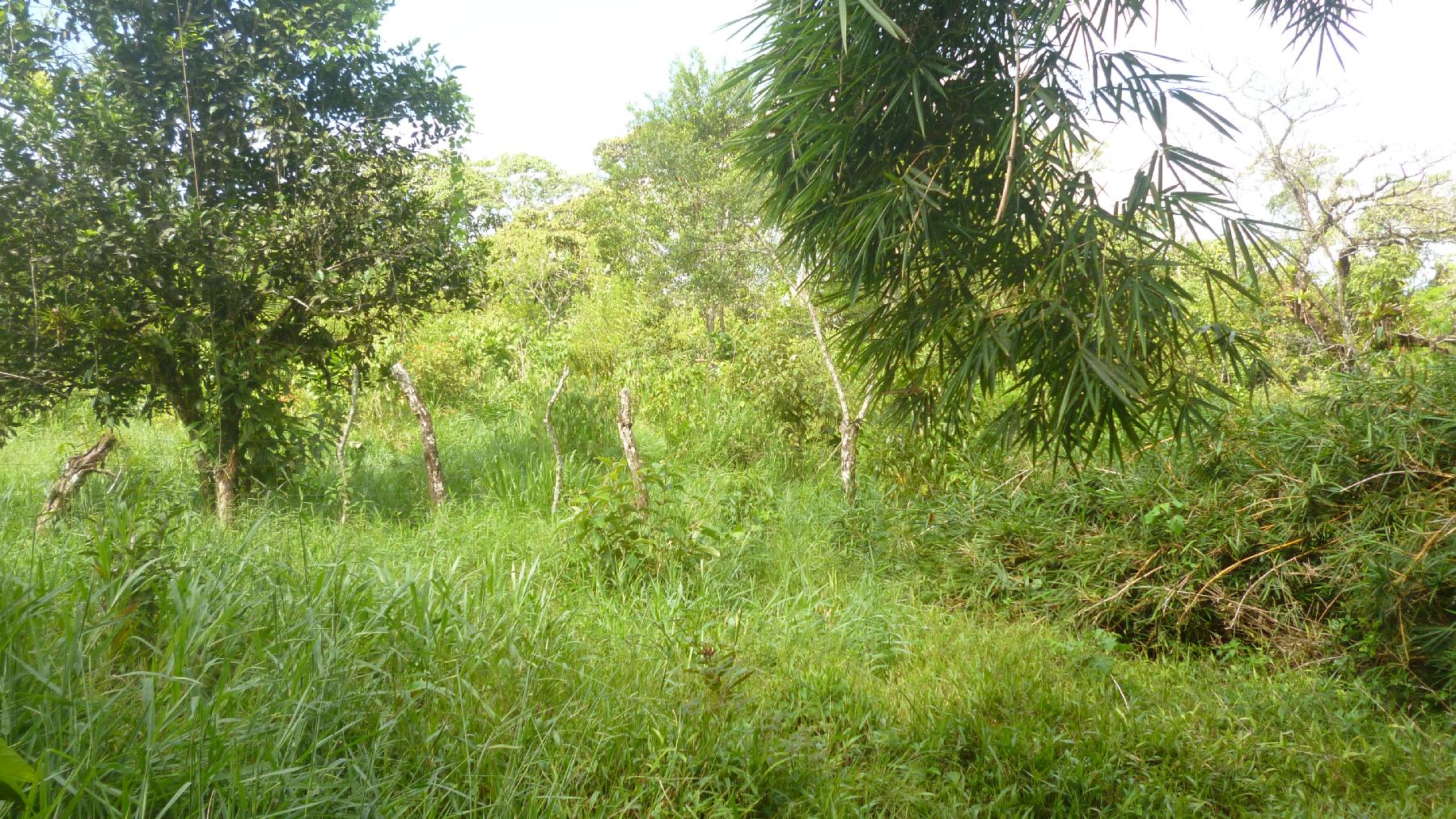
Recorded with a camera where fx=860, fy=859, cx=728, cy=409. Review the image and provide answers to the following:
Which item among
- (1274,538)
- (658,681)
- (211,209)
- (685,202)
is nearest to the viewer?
(658,681)

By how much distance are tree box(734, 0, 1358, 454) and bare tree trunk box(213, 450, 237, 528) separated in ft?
11.6

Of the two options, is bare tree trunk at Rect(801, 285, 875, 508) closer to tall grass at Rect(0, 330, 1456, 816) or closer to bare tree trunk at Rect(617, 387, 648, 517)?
tall grass at Rect(0, 330, 1456, 816)

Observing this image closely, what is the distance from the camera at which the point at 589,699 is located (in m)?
2.44

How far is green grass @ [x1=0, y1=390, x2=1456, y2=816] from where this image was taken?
1.70 meters

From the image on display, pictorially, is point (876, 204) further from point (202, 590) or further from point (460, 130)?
point (460, 130)

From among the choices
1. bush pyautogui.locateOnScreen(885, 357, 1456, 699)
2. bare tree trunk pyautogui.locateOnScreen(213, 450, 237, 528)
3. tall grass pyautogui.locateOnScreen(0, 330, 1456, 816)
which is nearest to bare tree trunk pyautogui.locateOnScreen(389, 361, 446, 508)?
tall grass pyautogui.locateOnScreen(0, 330, 1456, 816)

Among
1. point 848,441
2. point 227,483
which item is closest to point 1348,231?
point 848,441

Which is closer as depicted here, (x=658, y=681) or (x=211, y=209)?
(x=658, y=681)

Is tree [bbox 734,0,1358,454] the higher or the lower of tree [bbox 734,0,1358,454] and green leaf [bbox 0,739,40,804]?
the higher

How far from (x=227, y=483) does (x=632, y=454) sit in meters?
2.25

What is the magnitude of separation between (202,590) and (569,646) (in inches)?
42.0

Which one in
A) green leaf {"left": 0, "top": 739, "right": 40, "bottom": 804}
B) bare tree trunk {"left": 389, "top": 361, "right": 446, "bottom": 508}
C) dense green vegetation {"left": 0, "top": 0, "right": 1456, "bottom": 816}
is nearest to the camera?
green leaf {"left": 0, "top": 739, "right": 40, "bottom": 804}

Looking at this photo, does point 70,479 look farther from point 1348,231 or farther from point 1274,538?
point 1348,231

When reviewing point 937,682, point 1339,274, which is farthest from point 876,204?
point 1339,274
